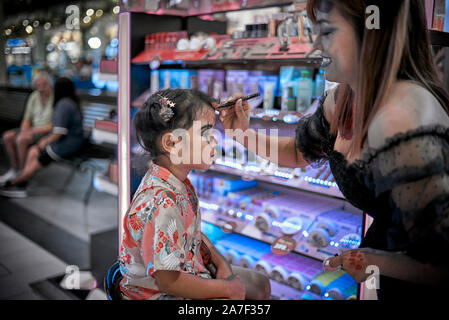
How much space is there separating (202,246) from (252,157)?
3.80ft

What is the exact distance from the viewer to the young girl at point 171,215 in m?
1.24

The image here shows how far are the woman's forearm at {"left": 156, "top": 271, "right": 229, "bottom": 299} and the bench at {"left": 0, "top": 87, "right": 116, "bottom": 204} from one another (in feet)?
8.18

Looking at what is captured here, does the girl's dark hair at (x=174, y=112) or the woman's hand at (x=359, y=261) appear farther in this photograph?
the girl's dark hair at (x=174, y=112)

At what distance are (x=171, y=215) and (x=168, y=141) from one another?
26 cm

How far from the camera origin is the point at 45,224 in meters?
4.43

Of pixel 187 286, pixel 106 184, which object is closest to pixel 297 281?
pixel 187 286

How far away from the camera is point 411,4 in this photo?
1003 mm

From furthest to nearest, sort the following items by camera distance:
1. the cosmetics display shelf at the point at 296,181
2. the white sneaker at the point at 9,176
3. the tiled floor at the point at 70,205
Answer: the white sneaker at the point at 9,176 < the tiled floor at the point at 70,205 < the cosmetics display shelf at the point at 296,181

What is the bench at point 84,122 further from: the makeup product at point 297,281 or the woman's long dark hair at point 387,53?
the woman's long dark hair at point 387,53

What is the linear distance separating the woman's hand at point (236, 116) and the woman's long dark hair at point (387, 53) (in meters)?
0.45

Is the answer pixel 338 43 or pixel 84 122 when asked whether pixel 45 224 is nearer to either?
pixel 84 122

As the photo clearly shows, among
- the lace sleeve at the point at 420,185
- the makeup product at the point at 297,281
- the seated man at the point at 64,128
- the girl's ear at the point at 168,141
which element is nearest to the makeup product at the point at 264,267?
the makeup product at the point at 297,281
